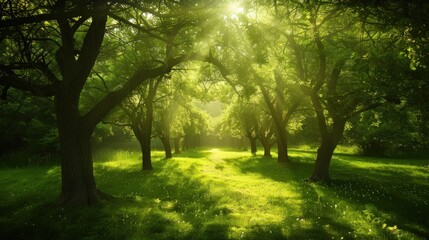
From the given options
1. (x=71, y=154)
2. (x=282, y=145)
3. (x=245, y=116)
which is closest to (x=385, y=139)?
(x=245, y=116)

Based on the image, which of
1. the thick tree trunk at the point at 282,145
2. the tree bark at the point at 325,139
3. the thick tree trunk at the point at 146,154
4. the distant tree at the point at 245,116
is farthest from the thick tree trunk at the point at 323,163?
the distant tree at the point at 245,116

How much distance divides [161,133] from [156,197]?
79.9 feet

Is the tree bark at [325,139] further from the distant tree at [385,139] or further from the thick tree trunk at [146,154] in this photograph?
the distant tree at [385,139]

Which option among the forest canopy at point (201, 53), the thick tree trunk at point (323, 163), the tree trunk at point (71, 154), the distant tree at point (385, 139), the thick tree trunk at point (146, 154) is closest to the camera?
the forest canopy at point (201, 53)

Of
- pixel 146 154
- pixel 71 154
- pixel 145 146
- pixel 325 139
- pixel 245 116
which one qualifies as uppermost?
pixel 245 116

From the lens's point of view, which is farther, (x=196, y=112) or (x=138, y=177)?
(x=196, y=112)

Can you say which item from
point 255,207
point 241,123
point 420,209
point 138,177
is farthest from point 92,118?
point 241,123

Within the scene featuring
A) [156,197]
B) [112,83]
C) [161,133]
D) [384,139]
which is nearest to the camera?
[156,197]

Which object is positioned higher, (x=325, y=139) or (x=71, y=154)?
(x=325, y=139)

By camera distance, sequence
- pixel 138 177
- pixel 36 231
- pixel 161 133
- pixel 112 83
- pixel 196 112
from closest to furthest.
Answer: pixel 36 231 → pixel 138 177 → pixel 112 83 → pixel 161 133 → pixel 196 112

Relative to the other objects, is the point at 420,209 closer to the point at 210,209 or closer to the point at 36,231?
the point at 210,209

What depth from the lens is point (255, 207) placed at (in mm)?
12375

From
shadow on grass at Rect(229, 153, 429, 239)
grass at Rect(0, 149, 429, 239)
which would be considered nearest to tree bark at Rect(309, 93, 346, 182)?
shadow on grass at Rect(229, 153, 429, 239)

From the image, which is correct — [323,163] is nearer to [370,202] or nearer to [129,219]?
[370,202]
